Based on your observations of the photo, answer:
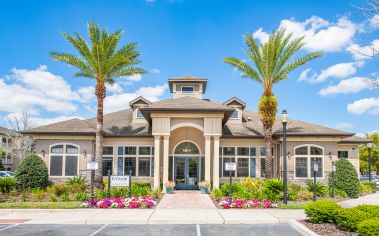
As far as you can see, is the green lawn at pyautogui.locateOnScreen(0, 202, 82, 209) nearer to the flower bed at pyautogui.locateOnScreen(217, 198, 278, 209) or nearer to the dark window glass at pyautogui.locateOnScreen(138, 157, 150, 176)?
the flower bed at pyautogui.locateOnScreen(217, 198, 278, 209)

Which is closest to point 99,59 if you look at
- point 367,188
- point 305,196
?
point 305,196

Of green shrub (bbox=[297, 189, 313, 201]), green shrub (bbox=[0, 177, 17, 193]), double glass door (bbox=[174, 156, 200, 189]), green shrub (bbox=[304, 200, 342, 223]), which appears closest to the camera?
green shrub (bbox=[304, 200, 342, 223])

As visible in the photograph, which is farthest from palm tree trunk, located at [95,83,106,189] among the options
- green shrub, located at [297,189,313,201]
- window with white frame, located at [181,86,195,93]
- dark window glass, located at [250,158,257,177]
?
green shrub, located at [297,189,313,201]

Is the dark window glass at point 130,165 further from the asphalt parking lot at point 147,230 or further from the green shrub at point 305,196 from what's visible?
the asphalt parking lot at point 147,230

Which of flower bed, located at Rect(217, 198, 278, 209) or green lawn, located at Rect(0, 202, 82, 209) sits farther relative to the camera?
flower bed, located at Rect(217, 198, 278, 209)

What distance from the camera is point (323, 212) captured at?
38.7 feet

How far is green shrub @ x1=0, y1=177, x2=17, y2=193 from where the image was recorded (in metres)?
20.6

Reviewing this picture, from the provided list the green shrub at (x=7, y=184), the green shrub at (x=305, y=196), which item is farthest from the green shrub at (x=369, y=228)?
the green shrub at (x=7, y=184)

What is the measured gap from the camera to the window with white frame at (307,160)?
80.9ft

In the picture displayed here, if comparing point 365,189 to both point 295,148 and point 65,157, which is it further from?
point 65,157

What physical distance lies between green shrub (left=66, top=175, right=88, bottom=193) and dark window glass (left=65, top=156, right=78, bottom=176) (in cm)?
55

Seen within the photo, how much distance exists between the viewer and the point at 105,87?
2294cm

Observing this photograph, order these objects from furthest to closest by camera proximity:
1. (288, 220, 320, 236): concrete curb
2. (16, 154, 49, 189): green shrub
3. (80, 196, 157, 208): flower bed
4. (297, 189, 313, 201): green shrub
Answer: (16, 154, 49, 189): green shrub, (297, 189, 313, 201): green shrub, (80, 196, 157, 208): flower bed, (288, 220, 320, 236): concrete curb

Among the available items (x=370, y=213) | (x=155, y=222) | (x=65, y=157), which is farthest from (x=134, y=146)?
(x=370, y=213)
